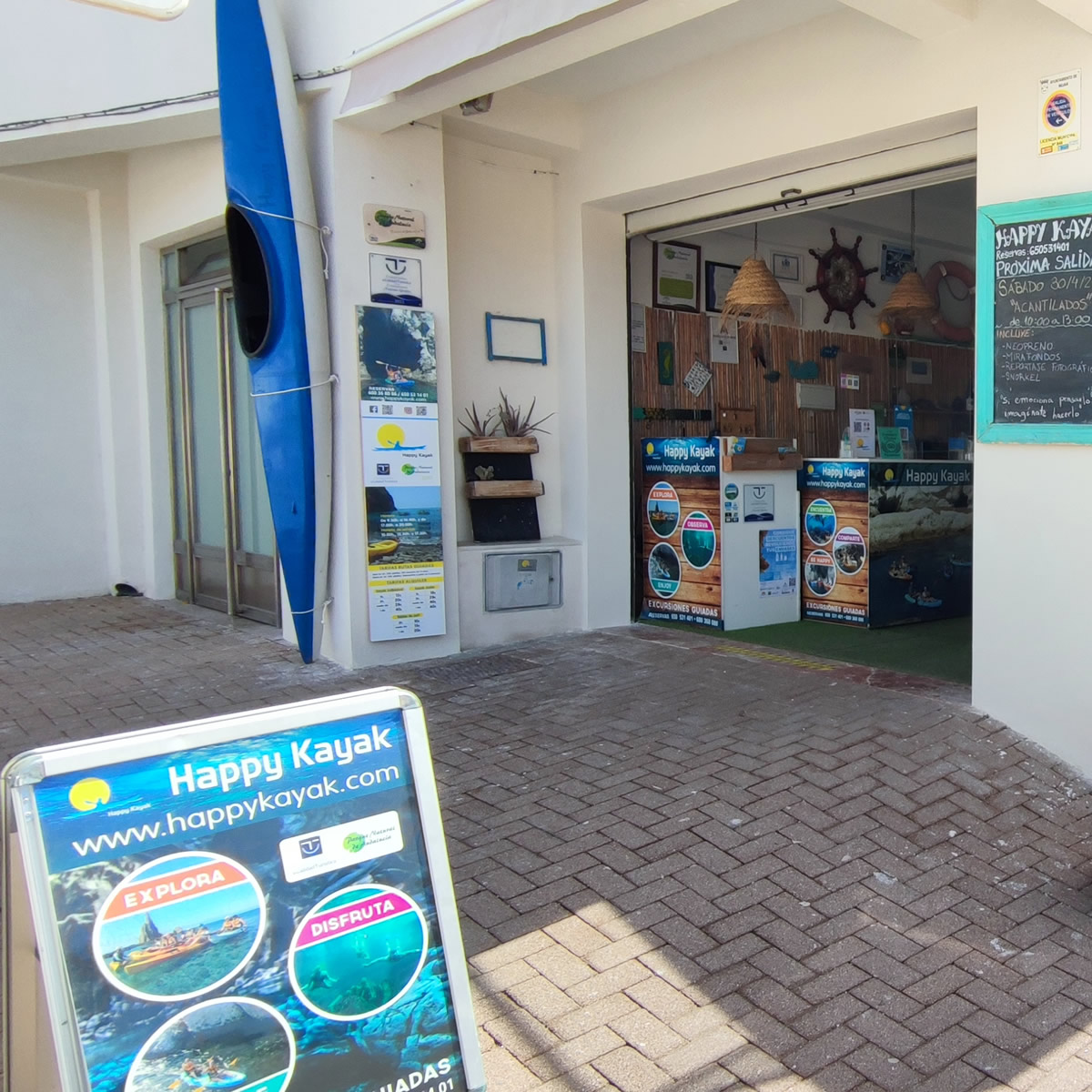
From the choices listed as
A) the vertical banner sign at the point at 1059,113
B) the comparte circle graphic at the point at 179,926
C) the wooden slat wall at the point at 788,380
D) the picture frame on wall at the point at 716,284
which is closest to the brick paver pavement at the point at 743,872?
the comparte circle graphic at the point at 179,926

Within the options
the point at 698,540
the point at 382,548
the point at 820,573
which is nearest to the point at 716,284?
the point at 698,540

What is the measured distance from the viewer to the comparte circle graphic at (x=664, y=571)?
736 centimetres

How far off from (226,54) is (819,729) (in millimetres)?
4812

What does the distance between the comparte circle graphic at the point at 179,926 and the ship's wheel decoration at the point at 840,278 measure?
8112mm

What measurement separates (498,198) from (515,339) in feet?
3.05

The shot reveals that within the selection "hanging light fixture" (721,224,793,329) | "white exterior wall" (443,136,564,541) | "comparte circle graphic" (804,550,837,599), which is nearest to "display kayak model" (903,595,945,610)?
"comparte circle graphic" (804,550,837,599)

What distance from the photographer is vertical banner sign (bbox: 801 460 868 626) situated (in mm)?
7074

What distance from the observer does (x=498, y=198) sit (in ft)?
22.5

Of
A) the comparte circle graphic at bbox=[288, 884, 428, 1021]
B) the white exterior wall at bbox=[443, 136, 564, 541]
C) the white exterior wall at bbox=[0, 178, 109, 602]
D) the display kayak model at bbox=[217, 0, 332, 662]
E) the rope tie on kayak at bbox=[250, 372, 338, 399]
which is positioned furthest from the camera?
the white exterior wall at bbox=[0, 178, 109, 602]

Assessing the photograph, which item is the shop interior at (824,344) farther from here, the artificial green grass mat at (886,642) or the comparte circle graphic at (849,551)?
the comparte circle graphic at (849,551)

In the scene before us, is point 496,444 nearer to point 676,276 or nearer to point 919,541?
point 676,276

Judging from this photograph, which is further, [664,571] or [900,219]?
[900,219]

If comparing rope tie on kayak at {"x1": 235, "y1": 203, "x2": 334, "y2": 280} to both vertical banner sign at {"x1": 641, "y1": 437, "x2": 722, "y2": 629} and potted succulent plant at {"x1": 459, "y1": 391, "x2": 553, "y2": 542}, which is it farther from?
vertical banner sign at {"x1": 641, "y1": 437, "x2": 722, "y2": 629}

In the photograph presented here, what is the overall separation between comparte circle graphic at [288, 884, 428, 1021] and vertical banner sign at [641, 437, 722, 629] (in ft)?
17.4
